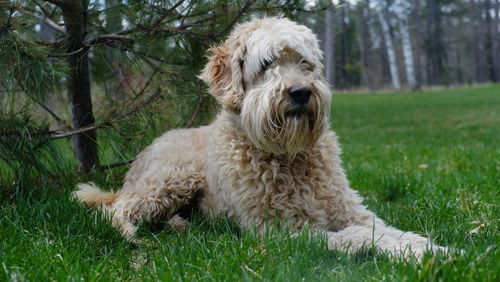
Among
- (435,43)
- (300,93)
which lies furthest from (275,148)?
(435,43)

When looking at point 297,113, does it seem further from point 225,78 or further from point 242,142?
point 225,78

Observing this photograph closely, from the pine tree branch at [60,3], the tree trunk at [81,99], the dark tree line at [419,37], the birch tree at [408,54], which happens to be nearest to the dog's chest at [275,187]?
the tree trunk at [81,99]

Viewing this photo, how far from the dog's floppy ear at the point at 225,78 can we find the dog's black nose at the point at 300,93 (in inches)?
18.5

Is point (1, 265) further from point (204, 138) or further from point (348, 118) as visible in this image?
point (348, 118)

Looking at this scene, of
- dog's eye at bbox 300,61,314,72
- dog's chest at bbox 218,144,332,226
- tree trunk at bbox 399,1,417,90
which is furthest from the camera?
tree trunk at bbox 399,1,417,90

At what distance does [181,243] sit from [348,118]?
15751 millimetres

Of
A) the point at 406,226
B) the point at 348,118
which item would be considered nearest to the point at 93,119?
the point at 406,226

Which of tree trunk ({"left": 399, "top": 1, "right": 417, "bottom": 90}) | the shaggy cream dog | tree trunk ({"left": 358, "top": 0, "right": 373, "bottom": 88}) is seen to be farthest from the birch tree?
the shaggy cream dog

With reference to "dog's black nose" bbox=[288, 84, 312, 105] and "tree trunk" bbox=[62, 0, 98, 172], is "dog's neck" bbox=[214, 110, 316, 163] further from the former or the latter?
"tree trunk" bbox=[62, 0, 98, 172]

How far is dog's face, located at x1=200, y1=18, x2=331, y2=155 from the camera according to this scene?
3.19 metres

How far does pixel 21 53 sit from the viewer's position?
11.4 feet

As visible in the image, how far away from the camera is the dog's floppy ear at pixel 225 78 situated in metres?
3.51

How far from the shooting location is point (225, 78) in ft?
11.8

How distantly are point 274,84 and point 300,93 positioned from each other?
177 mm
